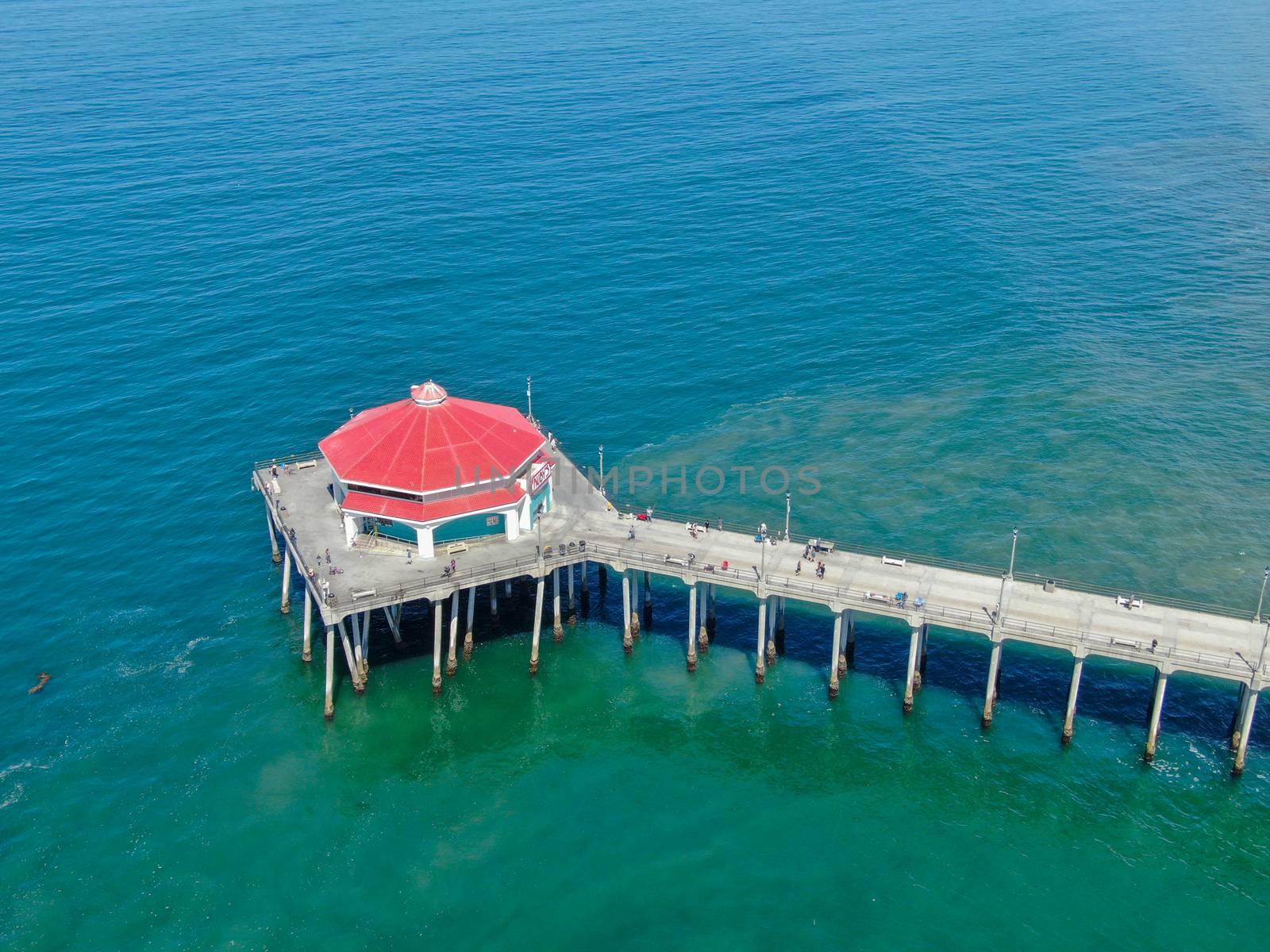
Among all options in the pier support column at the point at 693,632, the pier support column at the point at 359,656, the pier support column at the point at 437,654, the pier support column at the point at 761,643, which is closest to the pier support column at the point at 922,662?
the pier support column at the point at 761,643

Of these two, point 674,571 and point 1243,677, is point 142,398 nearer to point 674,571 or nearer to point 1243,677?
point 674,571

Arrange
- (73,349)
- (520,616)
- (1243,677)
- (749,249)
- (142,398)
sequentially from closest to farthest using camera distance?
1. (1243,677)
2. (520,616)
3. (142,398)
4. (73,349)
5. (749,249)

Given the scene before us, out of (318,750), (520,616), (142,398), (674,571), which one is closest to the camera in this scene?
(318,750)

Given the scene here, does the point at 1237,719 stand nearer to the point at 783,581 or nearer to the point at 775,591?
the point at 783,581

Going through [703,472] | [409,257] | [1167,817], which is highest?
[409,257]

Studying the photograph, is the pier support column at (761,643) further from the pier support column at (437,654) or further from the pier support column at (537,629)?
the pier support column at (437,654)

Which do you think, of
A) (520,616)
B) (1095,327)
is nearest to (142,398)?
(520,616)

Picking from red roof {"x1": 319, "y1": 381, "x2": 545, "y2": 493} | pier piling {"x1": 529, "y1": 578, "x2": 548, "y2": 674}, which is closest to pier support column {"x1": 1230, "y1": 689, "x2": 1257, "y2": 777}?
pier piling {"x1": 529, "y1": 578, "x2": 548, "y2": 674}
